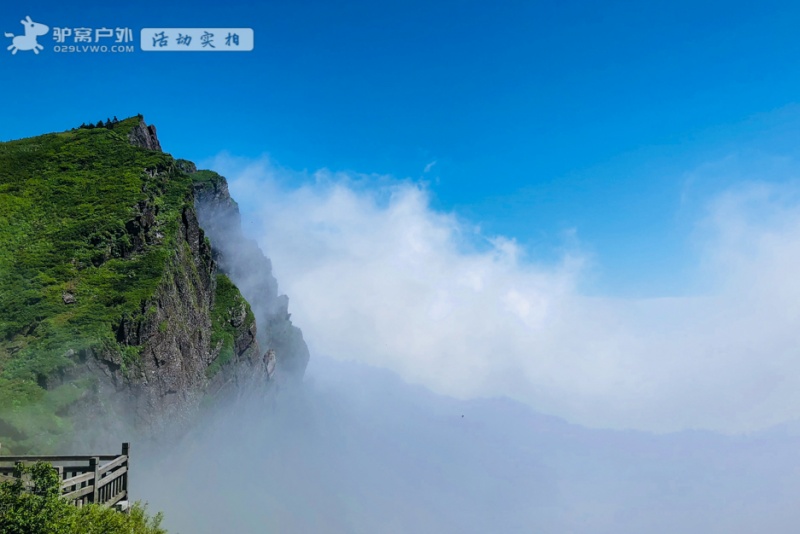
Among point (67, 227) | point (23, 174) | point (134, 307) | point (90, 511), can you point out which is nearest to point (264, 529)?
point (134, 307)

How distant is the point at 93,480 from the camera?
45.9 feet

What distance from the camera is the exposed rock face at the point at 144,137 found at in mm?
79675

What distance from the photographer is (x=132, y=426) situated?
45.2 meters

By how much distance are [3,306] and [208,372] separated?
20.2 m

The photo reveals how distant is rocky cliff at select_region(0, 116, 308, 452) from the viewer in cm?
4028

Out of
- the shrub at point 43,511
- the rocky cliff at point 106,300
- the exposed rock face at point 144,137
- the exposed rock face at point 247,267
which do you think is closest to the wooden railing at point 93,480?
the shrub at point 43,511

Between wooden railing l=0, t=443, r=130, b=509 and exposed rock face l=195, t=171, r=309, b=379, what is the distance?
8001 cm

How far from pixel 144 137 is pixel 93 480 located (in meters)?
78.4

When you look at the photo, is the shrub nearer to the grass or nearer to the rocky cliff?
the rocky cliff

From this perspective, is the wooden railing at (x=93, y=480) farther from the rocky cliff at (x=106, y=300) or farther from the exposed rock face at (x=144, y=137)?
the exposed rock face at (x=144, y=137)

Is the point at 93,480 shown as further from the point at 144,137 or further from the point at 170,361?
the point at 144,137

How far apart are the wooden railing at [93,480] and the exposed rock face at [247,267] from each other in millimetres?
80012

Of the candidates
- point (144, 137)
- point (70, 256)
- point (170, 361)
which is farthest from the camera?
point (144, 137)

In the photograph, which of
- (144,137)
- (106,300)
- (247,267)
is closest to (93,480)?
(106,300)
